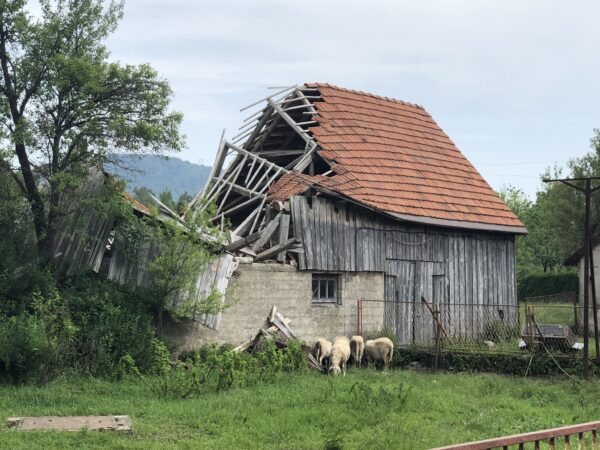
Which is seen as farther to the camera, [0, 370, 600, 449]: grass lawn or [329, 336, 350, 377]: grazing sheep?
[329, 336, 350, 377]: grazing sheep

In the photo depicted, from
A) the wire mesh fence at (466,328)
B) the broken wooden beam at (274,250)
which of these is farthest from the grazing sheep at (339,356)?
the broken wooden beam at (274,250)

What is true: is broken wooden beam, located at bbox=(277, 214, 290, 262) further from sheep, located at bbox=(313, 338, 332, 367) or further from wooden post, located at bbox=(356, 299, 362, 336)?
wooden post, located at bbox=(356, 299, 362, 336)

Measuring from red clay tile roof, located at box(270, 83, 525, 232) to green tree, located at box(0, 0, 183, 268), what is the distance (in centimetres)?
545

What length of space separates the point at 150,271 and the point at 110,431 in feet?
22.8

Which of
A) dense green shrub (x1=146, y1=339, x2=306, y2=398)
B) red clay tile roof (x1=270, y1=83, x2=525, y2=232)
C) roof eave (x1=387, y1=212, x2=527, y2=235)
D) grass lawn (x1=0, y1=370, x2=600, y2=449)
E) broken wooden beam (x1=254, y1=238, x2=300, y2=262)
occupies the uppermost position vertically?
red clay tile roof (x1=270, y1=83, x2=525, y2=232)

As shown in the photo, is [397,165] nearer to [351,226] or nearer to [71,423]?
[351,226]

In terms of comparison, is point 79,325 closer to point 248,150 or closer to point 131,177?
point 131,177

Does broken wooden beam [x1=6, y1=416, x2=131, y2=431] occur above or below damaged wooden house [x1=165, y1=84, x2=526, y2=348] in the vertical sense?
below

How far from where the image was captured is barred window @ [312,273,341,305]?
21.7 meters

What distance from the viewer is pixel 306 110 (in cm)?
2606

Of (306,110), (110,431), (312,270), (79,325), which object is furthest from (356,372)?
(306,110)

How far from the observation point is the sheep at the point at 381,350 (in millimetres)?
20297

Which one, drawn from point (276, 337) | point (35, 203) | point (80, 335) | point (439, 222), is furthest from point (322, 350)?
point (35, 203)

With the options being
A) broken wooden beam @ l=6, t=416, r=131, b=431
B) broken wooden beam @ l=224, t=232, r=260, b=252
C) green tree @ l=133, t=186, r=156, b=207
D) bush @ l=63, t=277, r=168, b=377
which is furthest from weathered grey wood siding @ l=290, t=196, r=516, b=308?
broken wooden beam @ l=6, t=416, r=131, b=431
